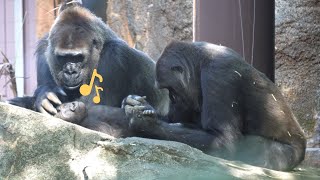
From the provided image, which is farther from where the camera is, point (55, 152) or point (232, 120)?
point (232, 120)

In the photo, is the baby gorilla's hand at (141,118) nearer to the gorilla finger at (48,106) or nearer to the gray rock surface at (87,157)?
the gray rock surface at (87,157)

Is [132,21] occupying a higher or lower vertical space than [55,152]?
higher

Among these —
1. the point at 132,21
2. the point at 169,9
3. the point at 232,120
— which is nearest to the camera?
the point at 232,120

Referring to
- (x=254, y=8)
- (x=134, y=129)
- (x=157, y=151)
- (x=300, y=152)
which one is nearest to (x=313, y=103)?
(x=254, y=8)

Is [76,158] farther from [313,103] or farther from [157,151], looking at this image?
[313,103]

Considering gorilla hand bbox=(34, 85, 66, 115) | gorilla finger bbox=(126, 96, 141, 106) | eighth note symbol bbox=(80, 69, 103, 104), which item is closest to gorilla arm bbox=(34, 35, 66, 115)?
gorilla hand bbox=(34, 85, 66, 115)

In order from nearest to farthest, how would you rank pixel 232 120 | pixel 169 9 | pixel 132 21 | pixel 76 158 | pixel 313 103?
pixel 76 158, pixel 232 120, pixel 313 103, pixel 169 9, pixel 132 21

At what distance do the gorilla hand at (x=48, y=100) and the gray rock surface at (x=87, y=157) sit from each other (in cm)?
108

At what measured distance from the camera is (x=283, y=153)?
13.2 ft

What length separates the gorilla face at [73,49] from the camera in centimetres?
473

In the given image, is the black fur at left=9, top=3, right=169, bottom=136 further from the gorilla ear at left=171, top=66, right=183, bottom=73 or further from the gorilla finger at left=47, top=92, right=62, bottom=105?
the gorilla ear at left=171, top=66, right=183, bottom=73

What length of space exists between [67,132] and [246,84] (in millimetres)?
1218

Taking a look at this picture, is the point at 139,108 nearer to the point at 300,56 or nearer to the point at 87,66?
the point at 87,66

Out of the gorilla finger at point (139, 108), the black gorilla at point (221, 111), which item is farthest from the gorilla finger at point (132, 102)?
the gorilla finger at point (139, 108)
